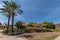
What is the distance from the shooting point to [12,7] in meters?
43.6

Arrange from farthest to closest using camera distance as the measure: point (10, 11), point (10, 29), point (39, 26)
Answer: point (39, 26) → point (10, 29) → point (10, 11)

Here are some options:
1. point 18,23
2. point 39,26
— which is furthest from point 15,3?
point 18,23

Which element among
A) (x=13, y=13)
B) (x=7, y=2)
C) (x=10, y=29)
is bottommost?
(x=10, y=29)

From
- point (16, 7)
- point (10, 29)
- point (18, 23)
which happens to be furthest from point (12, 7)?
point (18, 23)

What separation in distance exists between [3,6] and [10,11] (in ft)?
9.08

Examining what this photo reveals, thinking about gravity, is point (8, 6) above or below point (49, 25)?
above

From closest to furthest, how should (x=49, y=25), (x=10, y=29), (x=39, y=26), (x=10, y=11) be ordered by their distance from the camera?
(x=10, y=11)
(x=10, y=29)
(x=39, y=26)
(x=49, y=25)

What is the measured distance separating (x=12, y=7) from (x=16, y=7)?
3.68 ft

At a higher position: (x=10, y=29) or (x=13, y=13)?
(x=13, y=13)

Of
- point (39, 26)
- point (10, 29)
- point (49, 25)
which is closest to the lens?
point (10, 29)

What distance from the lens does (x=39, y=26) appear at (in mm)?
58438

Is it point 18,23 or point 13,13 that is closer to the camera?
Result: point 13,13

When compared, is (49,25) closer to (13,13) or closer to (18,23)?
(18,23)

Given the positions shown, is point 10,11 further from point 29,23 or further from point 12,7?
point 29,23
